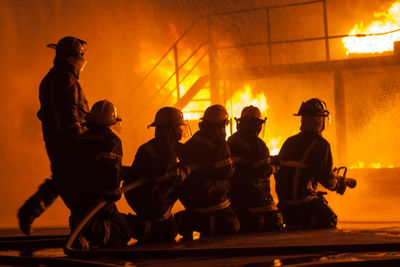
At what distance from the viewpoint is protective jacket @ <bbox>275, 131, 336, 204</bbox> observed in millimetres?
7582

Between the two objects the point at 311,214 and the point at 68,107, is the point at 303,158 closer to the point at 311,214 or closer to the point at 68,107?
the point at 311,214

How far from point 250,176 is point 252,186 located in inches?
4.5

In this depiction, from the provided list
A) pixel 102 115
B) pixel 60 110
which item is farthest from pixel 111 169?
pixel 60 110

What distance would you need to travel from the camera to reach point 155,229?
685cm

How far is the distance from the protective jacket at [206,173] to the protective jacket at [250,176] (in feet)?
1.18

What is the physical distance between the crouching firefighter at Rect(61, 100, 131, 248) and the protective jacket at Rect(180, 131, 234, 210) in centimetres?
100

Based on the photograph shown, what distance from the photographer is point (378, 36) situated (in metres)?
17.7

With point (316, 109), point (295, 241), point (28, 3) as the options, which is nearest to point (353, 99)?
point (28, 3)

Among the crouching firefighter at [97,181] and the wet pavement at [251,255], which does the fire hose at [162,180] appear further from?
the wet pavement at [251,255]

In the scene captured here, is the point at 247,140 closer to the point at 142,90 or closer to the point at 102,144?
the point at 102,144

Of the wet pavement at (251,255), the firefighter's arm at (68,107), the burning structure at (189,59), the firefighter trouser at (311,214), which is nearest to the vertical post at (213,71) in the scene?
the burning structure at (189,59)

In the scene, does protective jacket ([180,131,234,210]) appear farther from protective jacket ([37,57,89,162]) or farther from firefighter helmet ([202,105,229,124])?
protective jacket ([37,57,89,162])

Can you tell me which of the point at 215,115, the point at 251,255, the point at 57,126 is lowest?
the point at 251,255

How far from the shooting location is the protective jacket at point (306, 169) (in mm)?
7582
